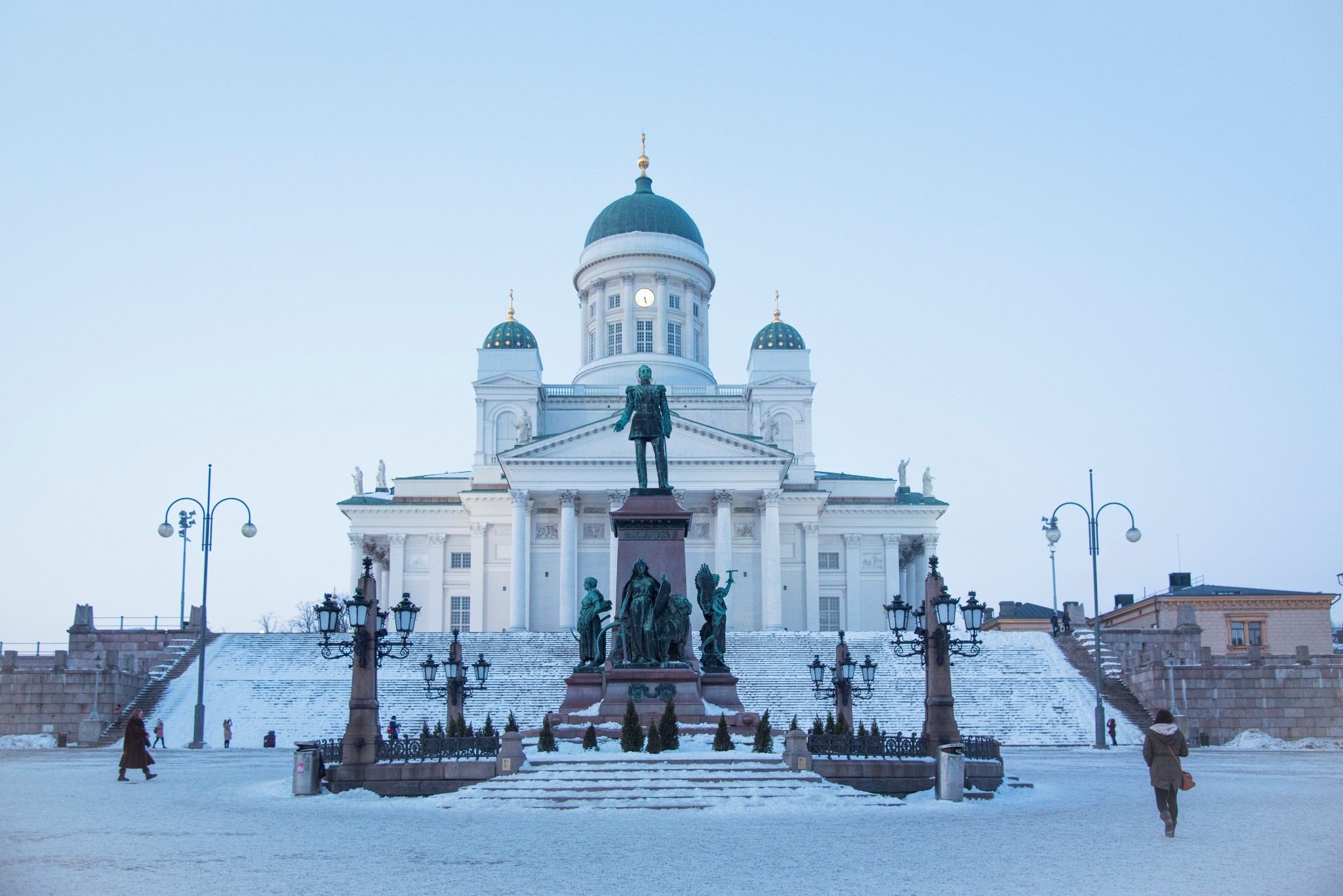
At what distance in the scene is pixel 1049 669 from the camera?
5116 centimetres

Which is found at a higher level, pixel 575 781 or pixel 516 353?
pixel 516 353

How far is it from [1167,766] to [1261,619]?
6606cm

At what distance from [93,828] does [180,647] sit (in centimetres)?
3869

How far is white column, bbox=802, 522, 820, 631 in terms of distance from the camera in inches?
2886

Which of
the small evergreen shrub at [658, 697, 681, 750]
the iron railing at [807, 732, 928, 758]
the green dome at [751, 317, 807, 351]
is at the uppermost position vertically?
the green dome at [751, 317, 807, 351]

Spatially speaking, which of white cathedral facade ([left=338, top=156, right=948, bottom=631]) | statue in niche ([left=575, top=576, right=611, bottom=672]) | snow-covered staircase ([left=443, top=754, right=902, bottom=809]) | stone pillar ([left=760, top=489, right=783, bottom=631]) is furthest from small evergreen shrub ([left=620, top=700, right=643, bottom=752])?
stone pillar ([left=760, top=489, right=783, bottom=631])

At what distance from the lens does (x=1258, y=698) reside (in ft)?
145

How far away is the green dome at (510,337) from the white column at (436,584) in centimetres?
1266

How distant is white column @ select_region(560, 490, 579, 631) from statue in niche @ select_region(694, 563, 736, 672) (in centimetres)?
3991

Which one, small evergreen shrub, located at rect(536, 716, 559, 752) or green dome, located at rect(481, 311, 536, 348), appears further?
green dome, located at rect(481, 311, 536, 348)

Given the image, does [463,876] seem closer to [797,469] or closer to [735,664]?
[735,664]

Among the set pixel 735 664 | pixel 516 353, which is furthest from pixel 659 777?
pixel 516 353

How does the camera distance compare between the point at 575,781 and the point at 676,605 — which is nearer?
the point at 575,781

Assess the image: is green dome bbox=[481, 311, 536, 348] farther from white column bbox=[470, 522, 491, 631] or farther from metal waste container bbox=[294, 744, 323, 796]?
metal waste container bbox=[294, 744, 323, 796]
